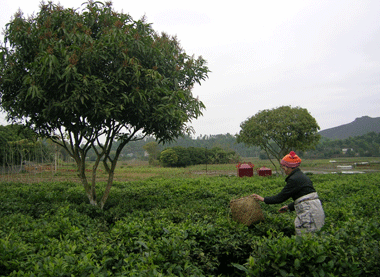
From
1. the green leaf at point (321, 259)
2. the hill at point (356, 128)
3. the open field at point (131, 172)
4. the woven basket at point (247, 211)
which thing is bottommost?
the open field at point (131, 172)

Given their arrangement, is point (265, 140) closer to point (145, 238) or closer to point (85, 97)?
point (85, 97)

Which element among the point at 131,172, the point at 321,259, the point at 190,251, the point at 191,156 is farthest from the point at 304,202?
the point at 191,156

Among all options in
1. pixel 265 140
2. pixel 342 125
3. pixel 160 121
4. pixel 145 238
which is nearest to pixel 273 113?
pixel 265 140

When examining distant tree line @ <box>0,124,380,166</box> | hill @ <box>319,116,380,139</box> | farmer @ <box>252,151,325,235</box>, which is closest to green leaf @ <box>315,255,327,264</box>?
farmer @ <box>252,151,325,235</box>

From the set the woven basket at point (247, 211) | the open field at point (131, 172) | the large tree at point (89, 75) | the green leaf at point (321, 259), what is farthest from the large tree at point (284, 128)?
the green leaf at point (321, 259)

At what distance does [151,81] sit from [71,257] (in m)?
4.54

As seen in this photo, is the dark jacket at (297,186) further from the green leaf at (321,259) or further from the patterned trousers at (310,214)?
the green leaf at (321,259)

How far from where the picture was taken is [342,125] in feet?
460

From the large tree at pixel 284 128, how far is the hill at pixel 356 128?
369 ft

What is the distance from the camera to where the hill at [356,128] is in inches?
4791

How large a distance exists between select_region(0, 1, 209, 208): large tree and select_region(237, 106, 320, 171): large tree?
48.1 feet

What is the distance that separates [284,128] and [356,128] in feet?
418

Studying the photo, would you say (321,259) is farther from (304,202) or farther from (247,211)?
(247,211)

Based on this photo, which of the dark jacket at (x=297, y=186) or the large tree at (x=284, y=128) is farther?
the large tree at (x=284, y=128)
